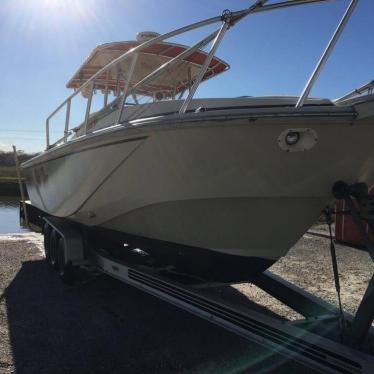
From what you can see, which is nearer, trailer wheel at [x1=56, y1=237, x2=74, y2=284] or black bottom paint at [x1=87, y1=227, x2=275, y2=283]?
black bottom paint at [x1=87, y1=227, x2=275, y2=283]

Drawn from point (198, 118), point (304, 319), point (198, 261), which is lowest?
point (304, 319)

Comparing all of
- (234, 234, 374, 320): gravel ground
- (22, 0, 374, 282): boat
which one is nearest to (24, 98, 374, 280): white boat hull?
(22, 0, 374, 282): boat

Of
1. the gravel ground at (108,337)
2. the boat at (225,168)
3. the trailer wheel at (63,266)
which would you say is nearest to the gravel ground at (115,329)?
the gravel ground at (108,337)

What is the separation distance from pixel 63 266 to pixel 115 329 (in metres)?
1.87

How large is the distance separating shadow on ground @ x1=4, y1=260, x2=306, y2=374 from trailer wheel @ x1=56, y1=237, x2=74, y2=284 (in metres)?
0.19

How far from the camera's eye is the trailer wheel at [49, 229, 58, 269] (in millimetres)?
6223

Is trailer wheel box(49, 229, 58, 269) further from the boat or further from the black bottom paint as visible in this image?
the boat

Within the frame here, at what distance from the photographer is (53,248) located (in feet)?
20.9

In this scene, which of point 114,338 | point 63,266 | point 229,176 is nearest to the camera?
point 229,176

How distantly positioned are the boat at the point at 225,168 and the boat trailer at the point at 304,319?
11.8 inches

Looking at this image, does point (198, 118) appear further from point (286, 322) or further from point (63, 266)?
point (63, 266)

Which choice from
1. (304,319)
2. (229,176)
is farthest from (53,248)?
(304,319)

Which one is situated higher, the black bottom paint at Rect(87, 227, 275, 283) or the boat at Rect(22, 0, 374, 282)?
the boat at Rect(22, 0, 374, 282)

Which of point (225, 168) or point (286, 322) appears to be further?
point (225, 168)
